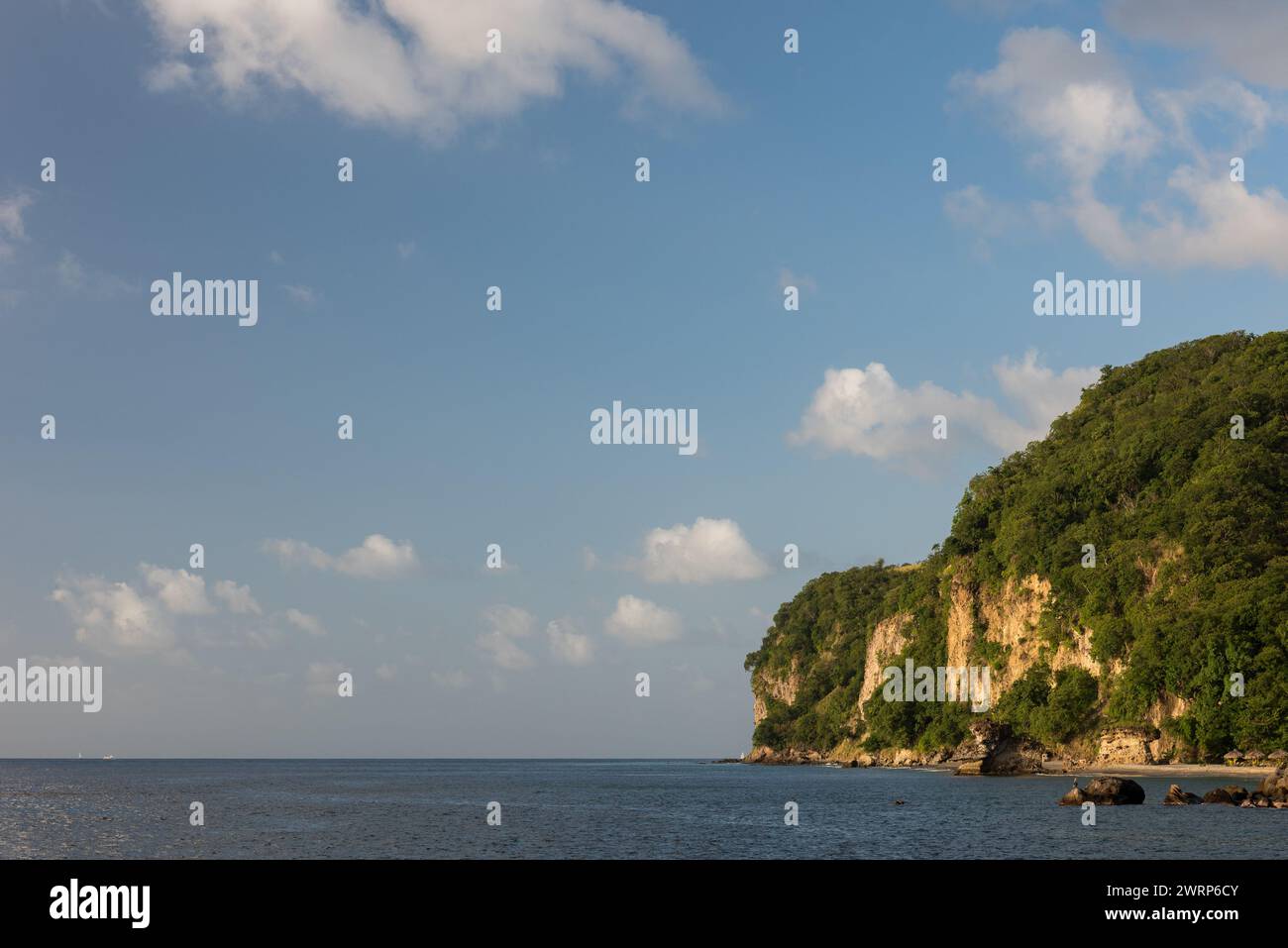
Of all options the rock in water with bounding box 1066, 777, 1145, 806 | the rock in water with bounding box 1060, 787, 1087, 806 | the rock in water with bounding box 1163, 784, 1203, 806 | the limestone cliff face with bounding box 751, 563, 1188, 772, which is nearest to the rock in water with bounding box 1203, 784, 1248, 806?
the rock in water with bounding box 1163, 784, 1203, 806

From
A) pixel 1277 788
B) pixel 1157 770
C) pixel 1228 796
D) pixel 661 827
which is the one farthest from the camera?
pixel 1157 770

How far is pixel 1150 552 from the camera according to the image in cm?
10675

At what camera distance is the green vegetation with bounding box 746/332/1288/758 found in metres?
94.2

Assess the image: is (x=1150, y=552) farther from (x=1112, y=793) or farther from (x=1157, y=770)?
(x=1112, y=793)

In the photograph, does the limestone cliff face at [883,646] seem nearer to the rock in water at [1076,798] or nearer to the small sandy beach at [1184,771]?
the small sandy beach at [1184,771]

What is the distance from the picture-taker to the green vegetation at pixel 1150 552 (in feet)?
309

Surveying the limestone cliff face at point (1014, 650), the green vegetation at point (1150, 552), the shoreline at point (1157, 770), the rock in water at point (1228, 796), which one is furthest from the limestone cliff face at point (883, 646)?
the rock in water at point (1228, 796)

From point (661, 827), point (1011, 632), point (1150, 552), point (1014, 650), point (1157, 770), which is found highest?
point (1150, 552)

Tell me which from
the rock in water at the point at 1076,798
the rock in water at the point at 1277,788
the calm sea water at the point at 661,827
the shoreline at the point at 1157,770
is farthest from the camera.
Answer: the shoreline at the point at 1157,770

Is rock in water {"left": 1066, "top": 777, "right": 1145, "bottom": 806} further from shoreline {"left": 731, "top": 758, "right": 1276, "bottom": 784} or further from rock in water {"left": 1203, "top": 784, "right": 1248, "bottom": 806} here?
shoreline {"left": 731, "top": 758, "right": 1276, "bottom": 784}

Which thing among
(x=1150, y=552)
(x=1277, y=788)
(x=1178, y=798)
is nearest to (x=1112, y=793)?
(x=1178, y=798)

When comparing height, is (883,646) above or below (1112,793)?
above

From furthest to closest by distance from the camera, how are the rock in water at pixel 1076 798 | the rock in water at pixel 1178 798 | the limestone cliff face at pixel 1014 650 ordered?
the limestone cliff face at pixel 1014 650
the rock in water at pixel 1076 798
the rock in water at pixel 1178 798
